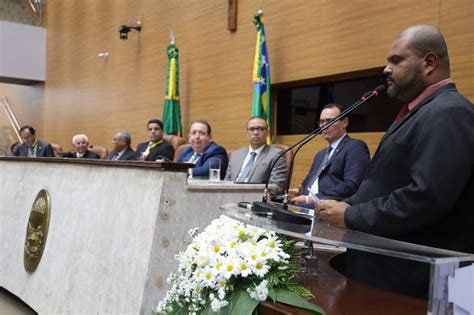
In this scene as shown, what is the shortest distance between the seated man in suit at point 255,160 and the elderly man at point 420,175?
2.24 metres

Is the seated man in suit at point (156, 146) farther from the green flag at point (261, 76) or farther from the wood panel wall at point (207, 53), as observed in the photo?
the green flag at point (261, 76)

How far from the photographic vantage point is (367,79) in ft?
15.1

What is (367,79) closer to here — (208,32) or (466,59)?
(466,59)

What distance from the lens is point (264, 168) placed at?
3.76 metres

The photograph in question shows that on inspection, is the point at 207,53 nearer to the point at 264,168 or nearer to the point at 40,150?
the point at 40,150

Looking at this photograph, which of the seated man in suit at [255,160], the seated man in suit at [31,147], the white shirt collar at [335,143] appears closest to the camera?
the white shirt collar at [335,143]

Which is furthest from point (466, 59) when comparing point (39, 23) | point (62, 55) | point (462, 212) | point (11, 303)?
point (39, 23)

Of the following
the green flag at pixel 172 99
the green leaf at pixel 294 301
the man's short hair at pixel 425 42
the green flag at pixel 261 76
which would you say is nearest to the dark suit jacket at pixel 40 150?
the green flag at pixel 172 99

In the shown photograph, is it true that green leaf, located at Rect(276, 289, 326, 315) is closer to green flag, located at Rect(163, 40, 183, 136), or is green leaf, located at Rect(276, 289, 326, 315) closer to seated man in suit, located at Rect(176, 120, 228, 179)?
seated man in suit, located at Rect(176, 120, 228, 179)

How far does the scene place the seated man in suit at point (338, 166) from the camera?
316 centimetres

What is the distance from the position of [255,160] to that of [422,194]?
2.78m

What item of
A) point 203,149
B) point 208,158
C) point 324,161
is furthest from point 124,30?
point 324,161

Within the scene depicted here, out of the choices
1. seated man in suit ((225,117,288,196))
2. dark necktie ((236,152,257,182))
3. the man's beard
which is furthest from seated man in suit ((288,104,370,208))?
the man's beard

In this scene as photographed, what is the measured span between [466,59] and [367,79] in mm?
1058
